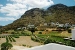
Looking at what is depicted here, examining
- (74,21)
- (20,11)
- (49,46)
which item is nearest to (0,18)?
(20,11)

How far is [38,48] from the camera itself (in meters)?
5.50

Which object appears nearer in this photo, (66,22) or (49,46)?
(49,46)

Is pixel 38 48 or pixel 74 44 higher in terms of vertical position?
pixel 38 48

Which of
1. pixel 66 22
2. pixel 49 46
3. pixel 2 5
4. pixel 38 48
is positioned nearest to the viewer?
pixel 38 48

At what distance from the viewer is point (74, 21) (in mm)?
37438

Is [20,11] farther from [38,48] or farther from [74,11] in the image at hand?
[38,48]

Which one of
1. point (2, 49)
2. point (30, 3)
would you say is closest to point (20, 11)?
point (30, 3)

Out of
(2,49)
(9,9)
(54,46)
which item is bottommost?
(2,49)

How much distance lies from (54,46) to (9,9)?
53513mm

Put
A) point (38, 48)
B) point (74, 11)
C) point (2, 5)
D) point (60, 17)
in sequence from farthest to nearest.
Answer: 1. point (2, 5)
2. point (74, 11)
3. point (60, 17)
4. point (38, 48)

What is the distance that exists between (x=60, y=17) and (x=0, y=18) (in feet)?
85.0

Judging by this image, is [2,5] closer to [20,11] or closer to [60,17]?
[20,11]

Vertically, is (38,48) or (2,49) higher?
(38,48)

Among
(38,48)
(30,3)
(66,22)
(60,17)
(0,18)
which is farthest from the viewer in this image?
(30,3)
